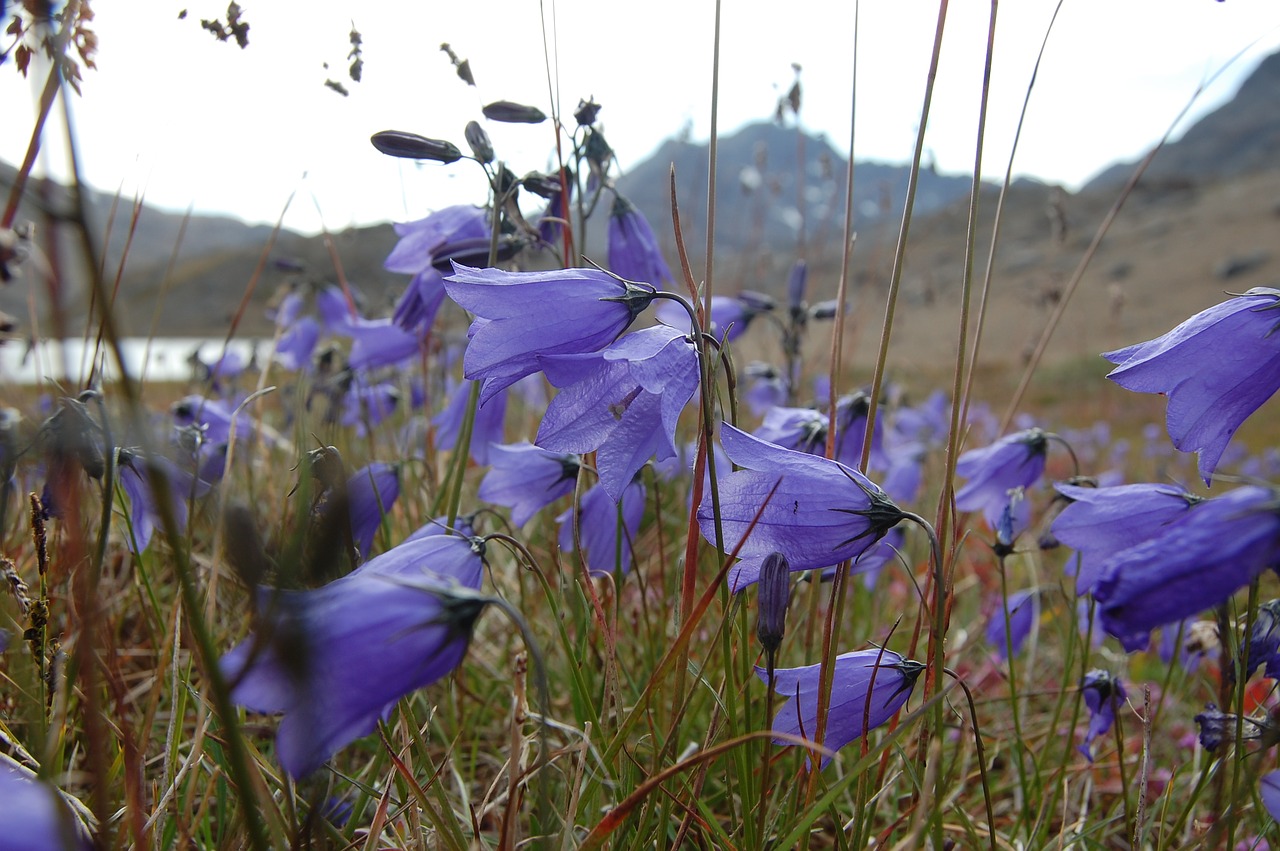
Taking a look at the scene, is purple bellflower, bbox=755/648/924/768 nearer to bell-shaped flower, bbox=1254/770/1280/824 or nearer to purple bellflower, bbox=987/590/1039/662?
bell-shaped flower, bbox=1254/770/1280/824

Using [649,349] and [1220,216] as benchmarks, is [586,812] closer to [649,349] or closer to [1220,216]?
[649,349]

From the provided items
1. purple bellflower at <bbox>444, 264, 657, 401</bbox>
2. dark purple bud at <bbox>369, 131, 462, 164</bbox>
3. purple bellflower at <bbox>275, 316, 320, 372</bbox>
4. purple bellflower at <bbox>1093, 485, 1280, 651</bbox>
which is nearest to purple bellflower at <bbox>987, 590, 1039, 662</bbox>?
purple bellflower at <bbox>444, 264, 657, 401</bbox>

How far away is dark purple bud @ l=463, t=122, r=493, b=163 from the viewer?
159 cm

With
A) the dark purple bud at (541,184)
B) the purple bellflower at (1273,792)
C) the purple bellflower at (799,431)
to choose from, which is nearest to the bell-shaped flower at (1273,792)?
the purple bellflower at (1273,792)

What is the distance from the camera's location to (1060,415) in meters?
12.6

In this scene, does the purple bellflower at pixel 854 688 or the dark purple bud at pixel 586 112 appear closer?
the purple bellflower at pixel 854 688

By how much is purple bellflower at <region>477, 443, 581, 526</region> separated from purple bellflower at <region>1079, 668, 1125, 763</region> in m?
1.04

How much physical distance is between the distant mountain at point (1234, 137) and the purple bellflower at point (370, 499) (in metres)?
79.1

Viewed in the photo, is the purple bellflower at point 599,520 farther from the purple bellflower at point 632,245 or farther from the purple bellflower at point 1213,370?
the purple bellflower at point 1213,370

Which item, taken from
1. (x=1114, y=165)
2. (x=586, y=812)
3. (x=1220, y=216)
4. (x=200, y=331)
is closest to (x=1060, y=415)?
(x=586, y=812)

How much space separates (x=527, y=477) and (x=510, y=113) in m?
0.75

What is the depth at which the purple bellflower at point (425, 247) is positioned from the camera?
5.97 ft

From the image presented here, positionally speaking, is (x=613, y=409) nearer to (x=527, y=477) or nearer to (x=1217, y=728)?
(x=527, y=477)

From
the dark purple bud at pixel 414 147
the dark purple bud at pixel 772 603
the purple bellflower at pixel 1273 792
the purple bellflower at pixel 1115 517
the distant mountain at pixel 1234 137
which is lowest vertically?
the purple bellflower at pixel 1273 792
